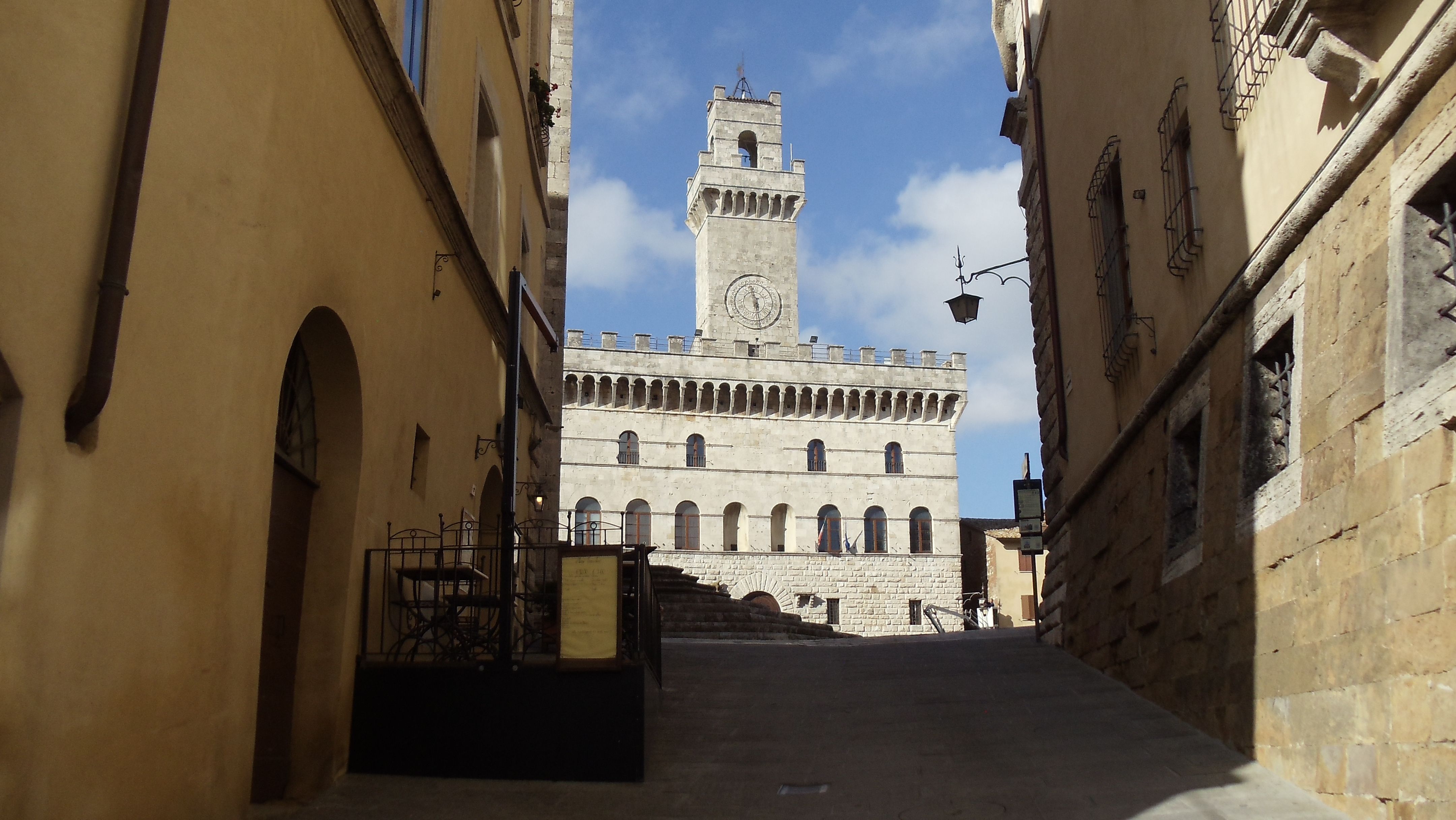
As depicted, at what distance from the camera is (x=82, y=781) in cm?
416

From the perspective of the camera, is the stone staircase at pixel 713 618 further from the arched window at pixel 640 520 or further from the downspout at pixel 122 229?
the downspout at pixel 122 229

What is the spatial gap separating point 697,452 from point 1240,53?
33966 millimetres

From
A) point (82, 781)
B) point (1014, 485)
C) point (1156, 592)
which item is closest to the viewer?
point (82, 781)

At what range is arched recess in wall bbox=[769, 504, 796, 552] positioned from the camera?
40.9m

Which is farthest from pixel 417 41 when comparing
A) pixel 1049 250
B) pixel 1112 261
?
pixel 1049 250

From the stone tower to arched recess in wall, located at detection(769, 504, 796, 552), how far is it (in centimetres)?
696

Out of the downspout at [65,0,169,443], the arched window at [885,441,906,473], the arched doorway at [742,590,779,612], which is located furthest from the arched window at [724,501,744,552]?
the downspout at [65,0,169,443]

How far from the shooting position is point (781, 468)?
41.4 m

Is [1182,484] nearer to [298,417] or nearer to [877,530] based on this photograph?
[298,417]

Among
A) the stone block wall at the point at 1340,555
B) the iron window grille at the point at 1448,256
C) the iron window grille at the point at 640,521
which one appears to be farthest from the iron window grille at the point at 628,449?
the iron window grille at the point at 1448,256

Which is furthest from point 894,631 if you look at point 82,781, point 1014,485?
point 82,781

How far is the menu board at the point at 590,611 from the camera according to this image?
7.48 m

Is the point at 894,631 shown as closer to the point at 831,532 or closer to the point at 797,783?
the point at 831,532

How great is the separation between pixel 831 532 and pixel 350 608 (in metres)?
34.5
